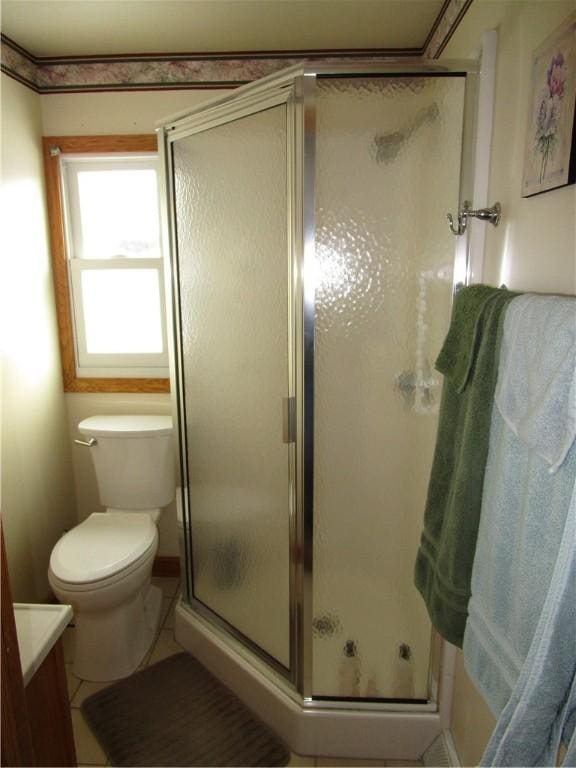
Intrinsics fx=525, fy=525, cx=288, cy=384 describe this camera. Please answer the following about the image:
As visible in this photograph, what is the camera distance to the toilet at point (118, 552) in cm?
191

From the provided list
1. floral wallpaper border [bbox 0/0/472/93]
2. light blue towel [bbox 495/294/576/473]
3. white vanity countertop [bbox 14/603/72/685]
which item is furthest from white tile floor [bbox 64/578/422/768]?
floral wallpaper border [bbox 0/0/472/93]

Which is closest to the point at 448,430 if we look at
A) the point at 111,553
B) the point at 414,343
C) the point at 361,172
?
the point at 414,343

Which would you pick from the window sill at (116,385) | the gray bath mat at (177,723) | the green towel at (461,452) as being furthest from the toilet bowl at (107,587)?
the green towel at (461,452)

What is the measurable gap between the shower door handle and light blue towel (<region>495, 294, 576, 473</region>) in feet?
2.48

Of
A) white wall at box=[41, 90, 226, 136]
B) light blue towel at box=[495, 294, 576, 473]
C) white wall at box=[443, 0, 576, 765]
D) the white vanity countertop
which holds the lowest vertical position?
the white vanity countertop

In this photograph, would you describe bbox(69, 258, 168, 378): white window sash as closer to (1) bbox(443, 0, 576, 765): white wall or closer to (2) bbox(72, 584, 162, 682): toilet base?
(2) bbox(72, 584, 162, 682): toilet base

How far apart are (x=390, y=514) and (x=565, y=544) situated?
1.00 metres

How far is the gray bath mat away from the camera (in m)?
1.71

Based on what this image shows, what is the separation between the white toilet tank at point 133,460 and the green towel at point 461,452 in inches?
53.3

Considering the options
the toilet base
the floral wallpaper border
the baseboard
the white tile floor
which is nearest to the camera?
the white tile floor

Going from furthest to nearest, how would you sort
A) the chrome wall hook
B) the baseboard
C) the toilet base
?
the baseboard
the toilet base
the chrome wall hook

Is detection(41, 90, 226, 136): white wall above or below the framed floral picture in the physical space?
above

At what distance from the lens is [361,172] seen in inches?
57.1

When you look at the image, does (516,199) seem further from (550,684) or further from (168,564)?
(168,564)
